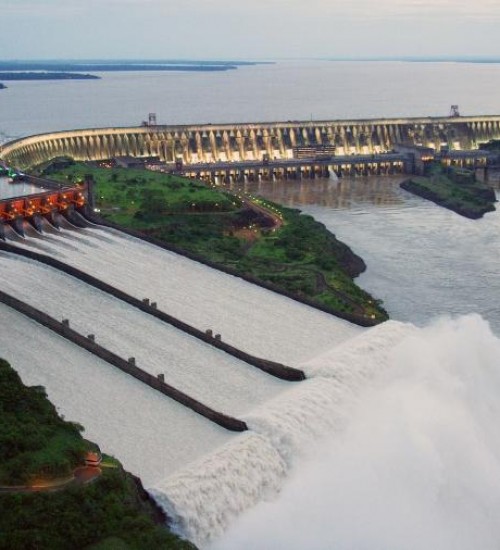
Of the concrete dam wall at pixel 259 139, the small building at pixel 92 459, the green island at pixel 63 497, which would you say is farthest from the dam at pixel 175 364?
the concrete dam wall at pixel 259 139

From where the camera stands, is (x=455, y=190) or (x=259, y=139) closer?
(x=455, y=190)

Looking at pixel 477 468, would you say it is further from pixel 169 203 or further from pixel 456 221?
pixel 456 221

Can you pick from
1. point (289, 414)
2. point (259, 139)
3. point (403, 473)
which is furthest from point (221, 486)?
point (259, 139)

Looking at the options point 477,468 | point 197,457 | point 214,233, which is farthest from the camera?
point 214,233

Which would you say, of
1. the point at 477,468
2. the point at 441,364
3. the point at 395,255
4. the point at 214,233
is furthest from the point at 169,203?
the point at 477,468

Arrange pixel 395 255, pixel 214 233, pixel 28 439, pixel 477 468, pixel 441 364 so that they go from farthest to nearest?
pixel 395 255 < pixel 214 233 < pixel 441 364 < pixel 477 468 < pixel 28 439

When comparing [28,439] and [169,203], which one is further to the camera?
[169,203]

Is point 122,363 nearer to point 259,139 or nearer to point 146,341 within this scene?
point 146,341
